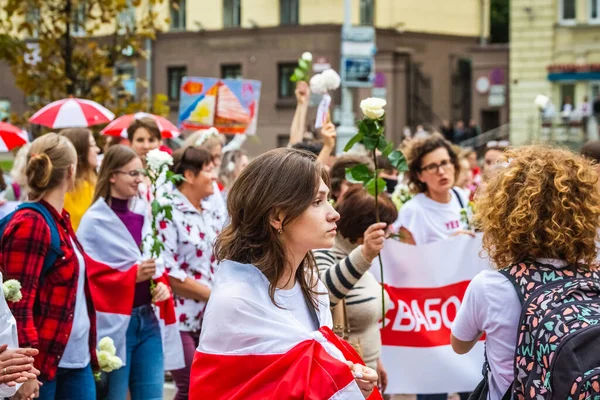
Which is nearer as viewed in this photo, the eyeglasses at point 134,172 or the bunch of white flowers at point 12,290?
the bunch of white flowers at point 12,290

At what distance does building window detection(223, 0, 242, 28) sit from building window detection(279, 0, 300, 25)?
1765 mm

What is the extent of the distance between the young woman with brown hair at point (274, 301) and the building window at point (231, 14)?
3692 centimetres

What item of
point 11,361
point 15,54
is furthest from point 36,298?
point 15,54

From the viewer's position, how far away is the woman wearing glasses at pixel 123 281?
616 centimetres

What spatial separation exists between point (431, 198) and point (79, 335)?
311cm

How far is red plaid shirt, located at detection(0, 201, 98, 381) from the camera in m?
5.07

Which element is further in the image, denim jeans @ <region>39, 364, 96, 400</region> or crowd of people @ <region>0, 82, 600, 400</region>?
denim jeans @ <region>39, 364, 96, 400</region>

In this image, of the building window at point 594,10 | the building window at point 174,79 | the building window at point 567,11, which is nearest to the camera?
the building window at point 567,11

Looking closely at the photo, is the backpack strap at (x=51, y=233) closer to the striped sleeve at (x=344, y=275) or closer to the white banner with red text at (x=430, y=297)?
the striped sleeve at (x=344, y=275)

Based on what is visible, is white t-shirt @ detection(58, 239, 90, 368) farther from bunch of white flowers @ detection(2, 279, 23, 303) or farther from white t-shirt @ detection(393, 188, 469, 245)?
white t-shirt @ detection(393, 188, 469, 245)

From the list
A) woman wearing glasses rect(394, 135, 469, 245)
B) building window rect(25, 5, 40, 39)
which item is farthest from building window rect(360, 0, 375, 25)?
woman wearing glasses rect(394, 135, 469, 245)

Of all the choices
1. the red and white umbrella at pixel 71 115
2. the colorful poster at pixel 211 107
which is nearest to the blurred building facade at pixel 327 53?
the colorful poster at pixel 211 107

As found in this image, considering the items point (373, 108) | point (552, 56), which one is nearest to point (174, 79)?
point (552, 56)

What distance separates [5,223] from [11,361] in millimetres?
1228
